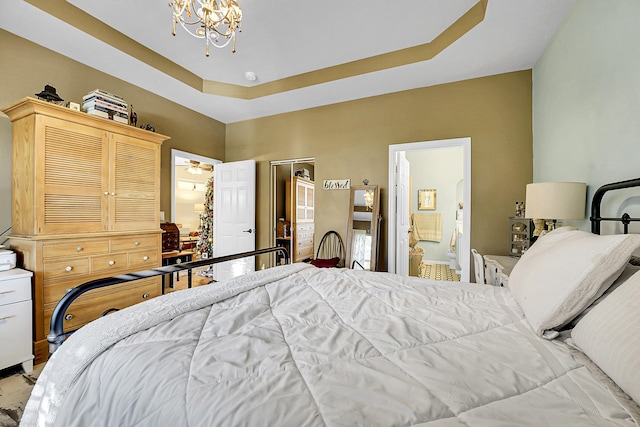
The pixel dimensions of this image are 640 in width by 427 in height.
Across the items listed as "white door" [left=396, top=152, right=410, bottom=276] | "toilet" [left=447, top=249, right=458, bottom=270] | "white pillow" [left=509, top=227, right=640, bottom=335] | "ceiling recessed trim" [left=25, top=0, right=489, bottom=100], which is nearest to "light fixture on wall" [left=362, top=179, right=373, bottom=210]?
"white door" [left=396, top=152, right=410, bottom=276]

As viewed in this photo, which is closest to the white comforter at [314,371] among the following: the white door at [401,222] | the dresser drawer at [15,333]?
the dresser drawer at [15,333]

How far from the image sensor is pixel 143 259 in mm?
2883

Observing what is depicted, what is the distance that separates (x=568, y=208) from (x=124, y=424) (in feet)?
8.16

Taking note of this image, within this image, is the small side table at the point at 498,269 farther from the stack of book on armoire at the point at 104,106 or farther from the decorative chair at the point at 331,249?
the stack of book on armoire at the point at 104,106

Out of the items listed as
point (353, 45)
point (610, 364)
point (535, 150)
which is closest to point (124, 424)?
point (610, 364)

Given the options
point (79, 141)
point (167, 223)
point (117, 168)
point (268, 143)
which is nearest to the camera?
point (79, 141)

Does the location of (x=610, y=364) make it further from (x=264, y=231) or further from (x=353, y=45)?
(x=264, y=231)

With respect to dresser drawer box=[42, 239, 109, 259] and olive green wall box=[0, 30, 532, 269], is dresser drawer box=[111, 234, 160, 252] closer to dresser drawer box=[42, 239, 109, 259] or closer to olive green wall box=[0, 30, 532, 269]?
dresser drawer box=[42, 239, 109, 259]

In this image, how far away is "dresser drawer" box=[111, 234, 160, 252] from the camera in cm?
264

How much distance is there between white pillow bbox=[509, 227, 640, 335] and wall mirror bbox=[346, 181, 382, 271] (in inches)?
97.5

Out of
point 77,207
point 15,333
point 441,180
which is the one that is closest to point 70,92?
point 77,207

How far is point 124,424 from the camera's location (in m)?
0.65

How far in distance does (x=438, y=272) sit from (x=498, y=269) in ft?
11.9

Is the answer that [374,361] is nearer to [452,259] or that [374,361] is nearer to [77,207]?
[77,207]
